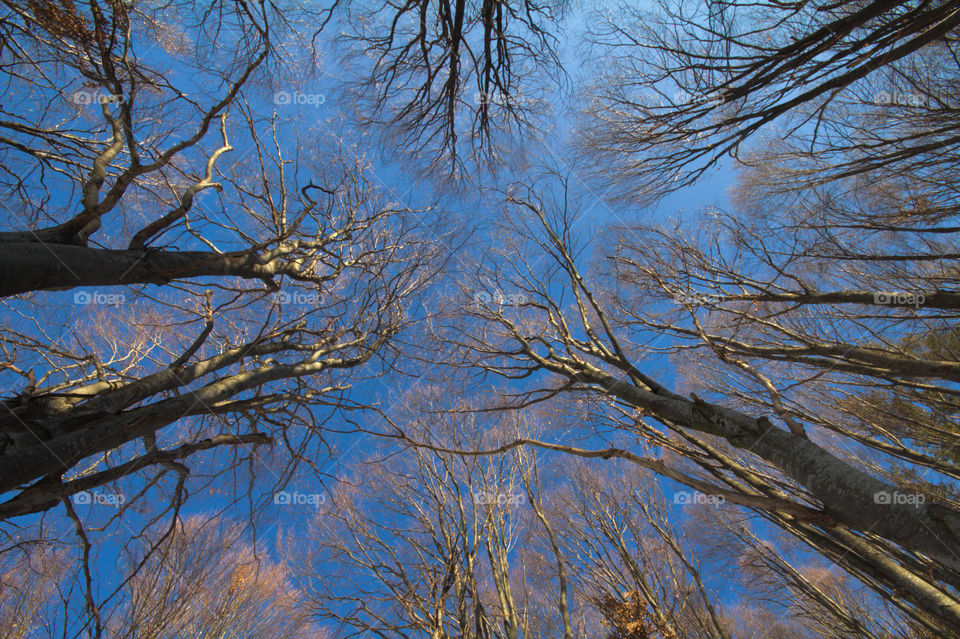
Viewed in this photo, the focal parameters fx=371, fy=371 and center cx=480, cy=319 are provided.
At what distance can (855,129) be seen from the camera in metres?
4.19

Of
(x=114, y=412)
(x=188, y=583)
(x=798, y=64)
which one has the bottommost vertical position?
(x=188, y=583)

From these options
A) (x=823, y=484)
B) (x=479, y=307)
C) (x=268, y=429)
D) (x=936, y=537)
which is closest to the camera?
(x=936, y=537)

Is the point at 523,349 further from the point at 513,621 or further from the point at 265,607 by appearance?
the point at 265,607

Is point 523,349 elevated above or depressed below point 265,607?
above

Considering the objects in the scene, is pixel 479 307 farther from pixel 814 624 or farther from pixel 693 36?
pixel 814 624

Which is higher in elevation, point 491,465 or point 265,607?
point 491,465

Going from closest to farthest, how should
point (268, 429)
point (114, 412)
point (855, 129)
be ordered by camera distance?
1. point (114, 412)
2. point (855, 129)
3. point (268, 429)

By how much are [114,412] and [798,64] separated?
630cm

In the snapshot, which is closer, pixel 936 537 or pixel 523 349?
pixel 936 537

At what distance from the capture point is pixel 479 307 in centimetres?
555

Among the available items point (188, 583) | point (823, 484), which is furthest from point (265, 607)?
point (823, 484)

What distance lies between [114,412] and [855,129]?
7.72 metres

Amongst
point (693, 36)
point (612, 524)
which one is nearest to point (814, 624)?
point (612, 524)

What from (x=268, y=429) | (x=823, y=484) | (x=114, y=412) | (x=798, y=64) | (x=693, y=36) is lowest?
(x=823, y=484)
